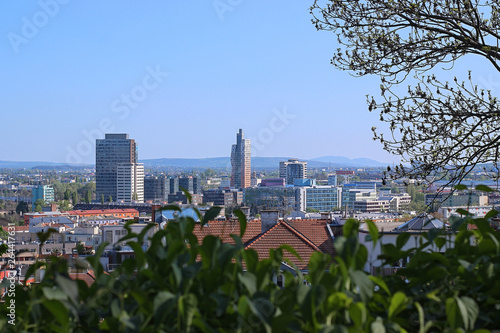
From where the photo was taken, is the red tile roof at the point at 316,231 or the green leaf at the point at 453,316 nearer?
the green leaf at the point at 453,316

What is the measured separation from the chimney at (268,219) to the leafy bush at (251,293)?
43.3ft

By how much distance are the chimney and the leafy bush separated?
13.2 metres

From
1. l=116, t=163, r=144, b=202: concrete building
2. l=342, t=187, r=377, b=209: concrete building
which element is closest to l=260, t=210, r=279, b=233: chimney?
l=342, t=187, r=377, b=209: concrete building

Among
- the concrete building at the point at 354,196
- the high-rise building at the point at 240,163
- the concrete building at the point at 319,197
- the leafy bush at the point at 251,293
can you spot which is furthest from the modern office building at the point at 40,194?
the leafy bush at the point at 251,293

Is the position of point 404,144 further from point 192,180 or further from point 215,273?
point 192,180

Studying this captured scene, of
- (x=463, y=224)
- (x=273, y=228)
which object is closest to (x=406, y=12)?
(x=463, y=224)

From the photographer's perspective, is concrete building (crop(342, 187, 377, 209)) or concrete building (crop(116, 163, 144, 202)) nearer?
concrete building (crop(342, 187, 377, 209))

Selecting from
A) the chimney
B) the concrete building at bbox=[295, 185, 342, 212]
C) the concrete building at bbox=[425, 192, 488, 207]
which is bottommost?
the concrete building at bbox=[295, 185, 342, 212]

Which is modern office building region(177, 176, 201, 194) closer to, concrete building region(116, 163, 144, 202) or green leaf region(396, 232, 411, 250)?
concrete building region(116, 163, 144, 202)

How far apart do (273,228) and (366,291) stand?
12.7m

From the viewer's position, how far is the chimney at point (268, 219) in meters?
14.5

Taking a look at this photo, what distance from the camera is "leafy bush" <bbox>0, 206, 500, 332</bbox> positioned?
927mm

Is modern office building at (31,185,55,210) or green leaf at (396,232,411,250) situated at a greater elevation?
green leaf at (396,232,411,250)

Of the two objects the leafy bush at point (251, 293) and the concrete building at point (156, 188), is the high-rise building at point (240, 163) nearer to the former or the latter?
the concrete building at point (156, 188)
